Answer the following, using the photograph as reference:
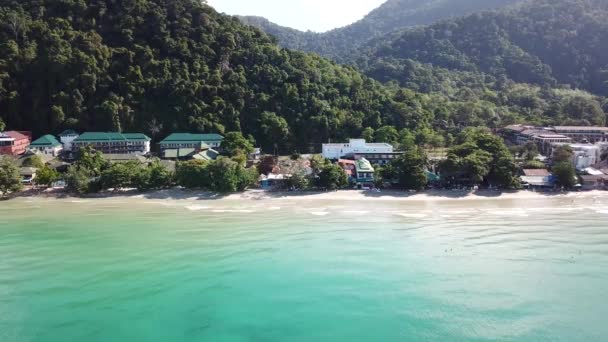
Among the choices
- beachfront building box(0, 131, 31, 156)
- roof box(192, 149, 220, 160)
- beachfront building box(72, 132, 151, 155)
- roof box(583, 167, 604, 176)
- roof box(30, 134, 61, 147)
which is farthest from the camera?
beachfront building box(72, 132, 151, 155)

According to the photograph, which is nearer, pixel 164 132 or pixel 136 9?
pixel 164 132

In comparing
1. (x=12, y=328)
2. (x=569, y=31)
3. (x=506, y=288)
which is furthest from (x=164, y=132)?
(x=569, y=31)

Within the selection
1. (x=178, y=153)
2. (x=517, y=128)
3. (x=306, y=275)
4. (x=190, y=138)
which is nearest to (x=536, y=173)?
(x=517, y=128)

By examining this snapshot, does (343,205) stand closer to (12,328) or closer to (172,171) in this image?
(172,171)

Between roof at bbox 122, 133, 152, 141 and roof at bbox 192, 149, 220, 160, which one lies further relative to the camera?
roof at bbox 122, 133, 152, 141

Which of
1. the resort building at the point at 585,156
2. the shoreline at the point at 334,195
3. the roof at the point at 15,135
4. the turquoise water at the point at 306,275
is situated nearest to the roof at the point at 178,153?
the shoreline at the point at 334,195

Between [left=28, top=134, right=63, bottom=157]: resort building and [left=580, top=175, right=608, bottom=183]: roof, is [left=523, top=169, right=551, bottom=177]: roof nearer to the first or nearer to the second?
[left=580, top=175, right=608, bottom=183]: roof

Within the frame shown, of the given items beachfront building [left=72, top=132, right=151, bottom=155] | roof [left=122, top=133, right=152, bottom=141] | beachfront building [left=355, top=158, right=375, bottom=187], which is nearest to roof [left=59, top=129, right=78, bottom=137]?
beachfront building [left=72, top=132, right=151, bottom=155]

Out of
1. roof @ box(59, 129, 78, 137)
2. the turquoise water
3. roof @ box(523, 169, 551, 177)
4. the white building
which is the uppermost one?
roof @ box(59, 129, 78, 137)
